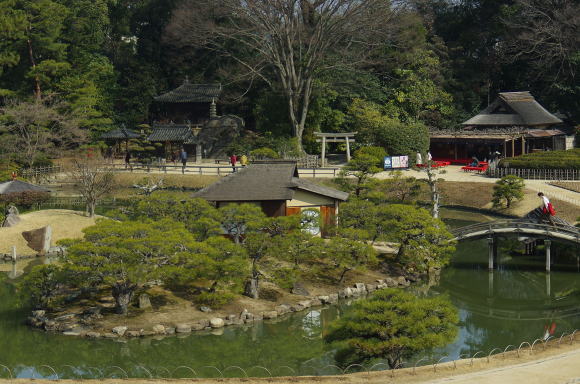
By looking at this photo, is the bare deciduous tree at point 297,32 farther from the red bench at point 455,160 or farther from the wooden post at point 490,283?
Answer: the wooden post at point 490,283

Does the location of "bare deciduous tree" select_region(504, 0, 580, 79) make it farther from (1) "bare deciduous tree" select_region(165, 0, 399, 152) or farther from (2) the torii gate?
(2) the torii gate

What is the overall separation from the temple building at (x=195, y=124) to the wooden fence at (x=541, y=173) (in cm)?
2108

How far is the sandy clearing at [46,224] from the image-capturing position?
35.3 metres

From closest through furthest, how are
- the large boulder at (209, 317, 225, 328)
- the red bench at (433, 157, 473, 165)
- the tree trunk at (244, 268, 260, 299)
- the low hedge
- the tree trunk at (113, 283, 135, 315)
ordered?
the large boulder at (209, 317, 225, 328)
the tree trunk at (113, 283, 135, 315)
the tree trunk at (244, 268, 260, 299)
the low hedge
the red bench at (433, 157, 473, 165)

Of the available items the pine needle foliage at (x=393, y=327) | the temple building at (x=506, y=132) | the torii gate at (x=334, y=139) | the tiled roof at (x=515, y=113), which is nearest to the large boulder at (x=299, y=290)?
the pine needle foliage at (x=393, y=327)

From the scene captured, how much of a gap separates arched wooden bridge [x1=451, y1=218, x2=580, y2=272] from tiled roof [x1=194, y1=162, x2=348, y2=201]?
18.8 feet

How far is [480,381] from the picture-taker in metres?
18.2

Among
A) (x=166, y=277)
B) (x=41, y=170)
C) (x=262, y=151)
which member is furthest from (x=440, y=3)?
(x=166, y=277)

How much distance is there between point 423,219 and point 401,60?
110 feet

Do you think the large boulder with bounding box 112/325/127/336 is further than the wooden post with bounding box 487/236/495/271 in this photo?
No

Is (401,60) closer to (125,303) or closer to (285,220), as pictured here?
(285,220)

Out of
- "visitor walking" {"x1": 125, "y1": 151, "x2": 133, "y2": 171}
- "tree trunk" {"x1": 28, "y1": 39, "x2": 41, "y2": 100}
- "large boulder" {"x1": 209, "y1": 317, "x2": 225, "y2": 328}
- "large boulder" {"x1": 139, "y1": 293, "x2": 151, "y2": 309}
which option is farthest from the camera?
"tree trunk" {"x1": 28, "y1": 39, "x2": 41, "y2": 100}

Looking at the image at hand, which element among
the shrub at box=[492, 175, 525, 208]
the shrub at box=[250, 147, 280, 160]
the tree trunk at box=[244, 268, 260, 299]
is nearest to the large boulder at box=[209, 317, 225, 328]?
the tree trunk at box=[244, 268, 260, 299]

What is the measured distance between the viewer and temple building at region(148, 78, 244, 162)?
58562mm
